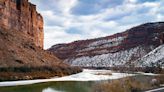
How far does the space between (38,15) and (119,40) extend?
5957 centimetres

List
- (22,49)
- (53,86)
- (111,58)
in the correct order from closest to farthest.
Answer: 1. (53,86)
2. (22,49)
3. (111,58)

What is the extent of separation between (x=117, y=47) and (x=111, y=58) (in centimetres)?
1537

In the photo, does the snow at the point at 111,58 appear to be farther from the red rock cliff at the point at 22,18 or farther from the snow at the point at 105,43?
the red rock cliff at the point at 22,18

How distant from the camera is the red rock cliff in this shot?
86719 mm

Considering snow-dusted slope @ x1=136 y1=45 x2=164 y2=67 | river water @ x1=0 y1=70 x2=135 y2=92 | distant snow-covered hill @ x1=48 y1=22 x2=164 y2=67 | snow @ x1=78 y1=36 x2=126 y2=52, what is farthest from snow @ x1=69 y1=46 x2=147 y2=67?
river water @ x1=0 y1=70 x2=135 y2=92

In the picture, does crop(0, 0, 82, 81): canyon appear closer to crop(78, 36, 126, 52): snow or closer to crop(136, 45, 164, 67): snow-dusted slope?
crop(136, 45, 164, 67): snow-dusted slope

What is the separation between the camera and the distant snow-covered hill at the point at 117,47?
128887 millimetres

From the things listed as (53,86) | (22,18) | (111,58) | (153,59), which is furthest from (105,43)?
(53,86)

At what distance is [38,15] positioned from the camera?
11275cm

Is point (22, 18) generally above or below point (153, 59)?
above

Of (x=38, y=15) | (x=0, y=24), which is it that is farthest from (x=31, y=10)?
(x=0, y=24)

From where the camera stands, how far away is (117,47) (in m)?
151

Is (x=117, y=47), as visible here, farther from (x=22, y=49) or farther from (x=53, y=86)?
(x=53, y=86)

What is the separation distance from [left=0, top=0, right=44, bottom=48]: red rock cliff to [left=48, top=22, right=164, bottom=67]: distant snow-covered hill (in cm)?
2791
